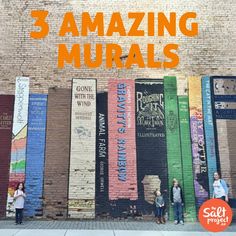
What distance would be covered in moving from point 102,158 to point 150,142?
1587 millimetres

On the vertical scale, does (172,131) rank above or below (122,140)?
above

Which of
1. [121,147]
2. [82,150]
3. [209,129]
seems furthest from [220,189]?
[82,150]

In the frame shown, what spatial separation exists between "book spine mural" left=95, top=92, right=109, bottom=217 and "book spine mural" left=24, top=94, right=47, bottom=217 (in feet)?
5.58

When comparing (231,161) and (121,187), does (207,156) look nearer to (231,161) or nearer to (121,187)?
(231,161)

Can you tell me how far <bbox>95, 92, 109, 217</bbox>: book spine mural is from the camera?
33.9 ft

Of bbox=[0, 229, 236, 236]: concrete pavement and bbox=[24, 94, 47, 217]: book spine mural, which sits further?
bbox=[24, 94, 47, 217]: book spine mural

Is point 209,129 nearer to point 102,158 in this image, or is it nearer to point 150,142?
point 150,142

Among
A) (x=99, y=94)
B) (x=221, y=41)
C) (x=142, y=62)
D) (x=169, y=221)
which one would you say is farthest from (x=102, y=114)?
(x=221, y=41)

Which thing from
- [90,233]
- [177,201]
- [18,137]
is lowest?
[90,233]

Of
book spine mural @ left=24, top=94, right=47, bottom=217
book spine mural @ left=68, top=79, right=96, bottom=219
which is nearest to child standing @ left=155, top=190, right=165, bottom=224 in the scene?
book spine mural @ left=68, top=79, right=96, bottom=219

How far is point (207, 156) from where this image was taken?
10711mm

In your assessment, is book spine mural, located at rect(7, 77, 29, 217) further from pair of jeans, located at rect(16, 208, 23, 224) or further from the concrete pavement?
the concrete pavement

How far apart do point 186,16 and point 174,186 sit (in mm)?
5792

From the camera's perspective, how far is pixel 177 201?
32.5 ft
